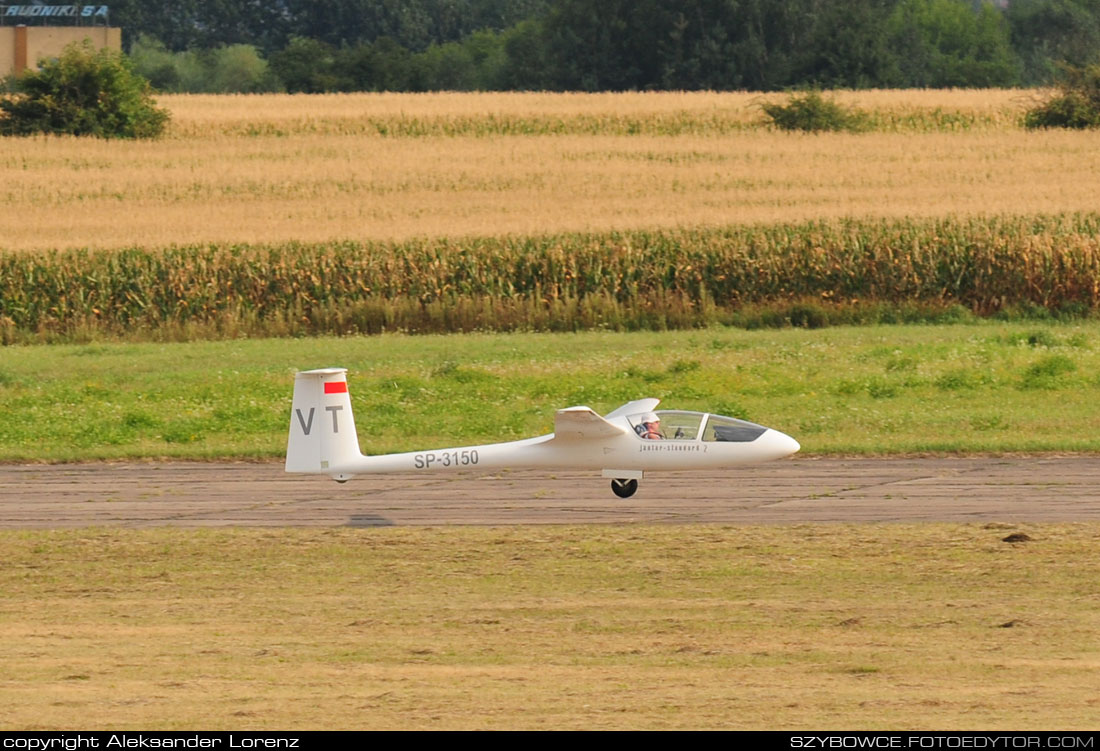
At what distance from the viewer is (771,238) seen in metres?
39.0

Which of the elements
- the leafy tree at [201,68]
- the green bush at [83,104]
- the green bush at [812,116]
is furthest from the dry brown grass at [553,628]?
the leafy tree at [201,68]

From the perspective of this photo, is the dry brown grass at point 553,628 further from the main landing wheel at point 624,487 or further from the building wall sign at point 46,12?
the building wall sign at point 46,12

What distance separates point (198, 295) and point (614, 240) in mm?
9752

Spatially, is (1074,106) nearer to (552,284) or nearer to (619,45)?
(552,284)

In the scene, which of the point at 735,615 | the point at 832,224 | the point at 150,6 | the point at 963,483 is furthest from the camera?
the point at 150,6

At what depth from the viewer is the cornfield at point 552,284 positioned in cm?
3675

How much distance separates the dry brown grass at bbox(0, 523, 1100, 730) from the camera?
33.0 ft

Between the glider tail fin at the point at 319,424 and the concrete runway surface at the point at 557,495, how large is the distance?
76 centimetres

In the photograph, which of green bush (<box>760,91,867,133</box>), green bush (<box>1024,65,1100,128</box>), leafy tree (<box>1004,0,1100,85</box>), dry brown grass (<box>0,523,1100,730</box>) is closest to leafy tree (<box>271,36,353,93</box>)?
green bush (<box>760,91,867,133</box>)

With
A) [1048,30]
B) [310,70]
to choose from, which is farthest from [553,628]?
[1048,30]
